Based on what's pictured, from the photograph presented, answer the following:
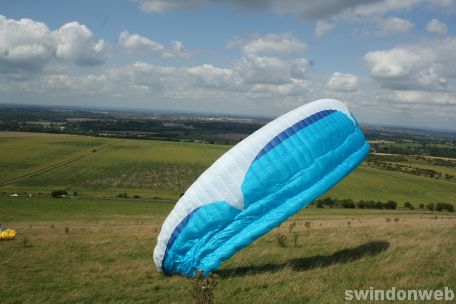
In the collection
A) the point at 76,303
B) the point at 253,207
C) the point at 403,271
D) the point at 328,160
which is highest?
the point at 328,160

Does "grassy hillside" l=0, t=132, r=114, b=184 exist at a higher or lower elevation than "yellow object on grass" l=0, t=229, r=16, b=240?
lower

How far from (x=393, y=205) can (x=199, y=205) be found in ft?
153

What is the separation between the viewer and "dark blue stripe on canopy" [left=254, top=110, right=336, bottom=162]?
1002cm

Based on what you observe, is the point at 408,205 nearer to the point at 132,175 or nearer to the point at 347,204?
the point at 347,204

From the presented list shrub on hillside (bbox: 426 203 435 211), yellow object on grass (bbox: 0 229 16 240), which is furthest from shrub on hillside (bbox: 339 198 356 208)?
yellow object on grass (bbox: 0 229 16 240)

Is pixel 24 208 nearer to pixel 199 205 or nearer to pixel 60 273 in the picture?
pixel 60 273

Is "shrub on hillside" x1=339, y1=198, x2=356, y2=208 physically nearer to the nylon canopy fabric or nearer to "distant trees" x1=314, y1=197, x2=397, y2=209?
"distant trees" x1=314, y1=197, x2=397, y2=209

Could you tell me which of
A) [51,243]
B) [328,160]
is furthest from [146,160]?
[328,160]

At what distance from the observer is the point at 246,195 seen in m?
9.38

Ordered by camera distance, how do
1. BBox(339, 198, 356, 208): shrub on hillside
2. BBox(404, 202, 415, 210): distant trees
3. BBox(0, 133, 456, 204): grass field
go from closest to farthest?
1. BBox(339, 198, 356, 208): shrub on hillside
2. BBox(404, 202, 415, 210): distant trees
3. BBox(0, 133, 456, 204): grass field

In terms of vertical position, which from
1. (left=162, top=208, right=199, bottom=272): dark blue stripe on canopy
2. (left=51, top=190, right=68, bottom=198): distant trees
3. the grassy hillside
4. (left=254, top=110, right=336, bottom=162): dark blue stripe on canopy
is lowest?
(left=51, top=190, right=68, bottom=198): distant trees

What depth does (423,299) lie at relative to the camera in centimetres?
657

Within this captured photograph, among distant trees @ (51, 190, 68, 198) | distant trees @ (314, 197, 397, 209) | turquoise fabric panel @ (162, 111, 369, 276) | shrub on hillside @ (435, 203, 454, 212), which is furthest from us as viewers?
shrub on hillside @ (435, 203, 454, 212)

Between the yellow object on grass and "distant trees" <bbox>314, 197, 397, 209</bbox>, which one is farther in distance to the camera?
"distant trees" <bbox>314, 197, 397, 209</bbox>
